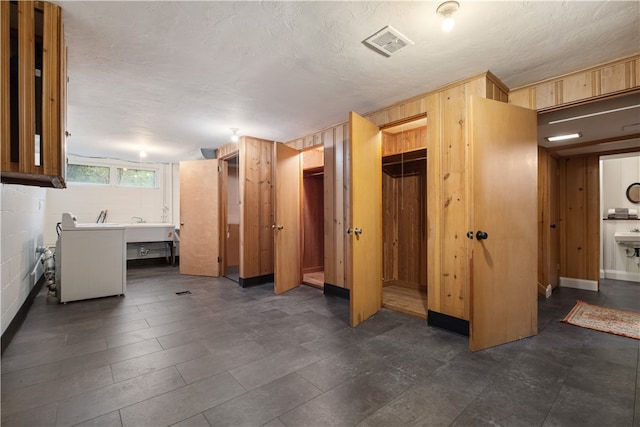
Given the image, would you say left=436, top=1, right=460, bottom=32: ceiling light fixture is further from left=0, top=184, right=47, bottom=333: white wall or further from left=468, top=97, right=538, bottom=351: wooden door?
left=0, top=184, right=47, bottom=333: white wall

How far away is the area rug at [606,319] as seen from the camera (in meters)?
2.70

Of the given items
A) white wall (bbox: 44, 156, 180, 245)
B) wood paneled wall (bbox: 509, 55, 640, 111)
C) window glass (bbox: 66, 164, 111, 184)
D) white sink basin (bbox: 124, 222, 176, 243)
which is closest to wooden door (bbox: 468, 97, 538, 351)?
wood paneled wall (bbox: 509, 55, 640, 111)

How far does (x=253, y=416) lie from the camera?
1.53 meters

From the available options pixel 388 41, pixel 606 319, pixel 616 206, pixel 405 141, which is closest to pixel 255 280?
pixel 405 141

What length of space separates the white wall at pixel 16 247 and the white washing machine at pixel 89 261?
1.02 feet

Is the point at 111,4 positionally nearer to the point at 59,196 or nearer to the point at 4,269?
the point at 4,269

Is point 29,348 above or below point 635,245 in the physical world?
below

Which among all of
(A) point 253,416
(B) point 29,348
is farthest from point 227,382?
(B) point 29,348

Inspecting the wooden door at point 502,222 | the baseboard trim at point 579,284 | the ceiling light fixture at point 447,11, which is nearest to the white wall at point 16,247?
the ceiling light fixture at point 447,11

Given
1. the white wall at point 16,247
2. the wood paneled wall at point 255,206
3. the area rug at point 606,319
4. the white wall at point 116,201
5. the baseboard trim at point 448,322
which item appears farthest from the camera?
the white wall at point 116,201

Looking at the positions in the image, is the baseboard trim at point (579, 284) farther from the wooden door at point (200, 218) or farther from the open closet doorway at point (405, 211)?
the wooden door at point (200, 218)

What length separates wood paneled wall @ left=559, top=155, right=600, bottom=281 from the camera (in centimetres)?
432

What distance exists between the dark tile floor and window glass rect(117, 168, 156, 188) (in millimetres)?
3832

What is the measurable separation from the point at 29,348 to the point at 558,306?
5.36m
